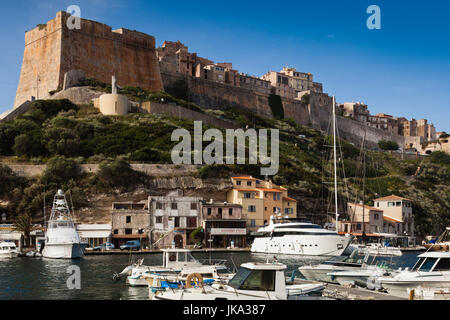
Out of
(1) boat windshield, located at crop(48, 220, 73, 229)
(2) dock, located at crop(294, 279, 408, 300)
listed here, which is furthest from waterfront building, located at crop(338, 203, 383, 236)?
(2) dock, located at crop(294, 279, 408, 300)

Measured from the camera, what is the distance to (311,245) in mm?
42719

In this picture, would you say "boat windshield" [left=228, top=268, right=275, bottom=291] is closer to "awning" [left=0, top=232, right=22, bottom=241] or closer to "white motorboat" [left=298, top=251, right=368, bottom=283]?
"white motorboat" [left=298, top=251, right=368, bottom=283]

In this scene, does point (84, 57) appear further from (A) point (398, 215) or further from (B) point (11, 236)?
(A) point (398, 215)

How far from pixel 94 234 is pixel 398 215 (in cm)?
3727

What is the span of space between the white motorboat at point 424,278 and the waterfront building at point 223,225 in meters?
29.9

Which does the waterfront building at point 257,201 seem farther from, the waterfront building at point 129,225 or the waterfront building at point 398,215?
the waterfront building at point 398,215

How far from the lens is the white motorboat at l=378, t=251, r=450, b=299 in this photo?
1925cm

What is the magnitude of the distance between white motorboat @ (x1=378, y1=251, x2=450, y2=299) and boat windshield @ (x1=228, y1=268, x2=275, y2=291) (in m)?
6.97

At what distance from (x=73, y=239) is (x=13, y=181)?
17079 millimetres

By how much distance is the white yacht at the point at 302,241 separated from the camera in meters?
42.4

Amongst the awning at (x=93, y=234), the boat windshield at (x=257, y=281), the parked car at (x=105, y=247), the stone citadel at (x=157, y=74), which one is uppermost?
the stone citadel at (x=157, y=74)

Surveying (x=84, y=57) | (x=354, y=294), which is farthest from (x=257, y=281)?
(x=84, y=57)

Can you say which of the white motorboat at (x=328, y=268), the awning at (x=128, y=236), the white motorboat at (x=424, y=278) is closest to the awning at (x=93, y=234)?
the awning at (x=128, y=236)

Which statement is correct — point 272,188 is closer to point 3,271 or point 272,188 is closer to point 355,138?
point 3,271
